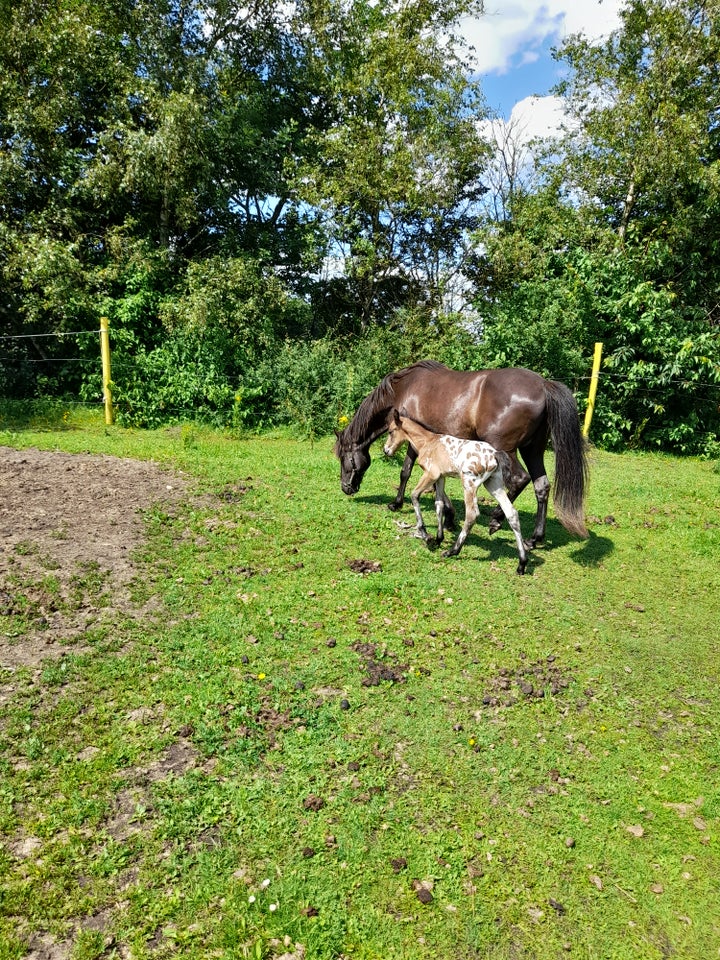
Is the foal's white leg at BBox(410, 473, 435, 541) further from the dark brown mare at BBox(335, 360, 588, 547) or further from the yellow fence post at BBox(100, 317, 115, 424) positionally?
the yellow fence post at BBox(100, 317, 115, 424)

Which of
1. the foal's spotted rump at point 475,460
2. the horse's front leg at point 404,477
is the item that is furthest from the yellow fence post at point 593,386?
the foal's spotted rump at point 475,460

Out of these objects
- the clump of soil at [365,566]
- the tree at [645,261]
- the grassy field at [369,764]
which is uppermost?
the tree at [645,261]

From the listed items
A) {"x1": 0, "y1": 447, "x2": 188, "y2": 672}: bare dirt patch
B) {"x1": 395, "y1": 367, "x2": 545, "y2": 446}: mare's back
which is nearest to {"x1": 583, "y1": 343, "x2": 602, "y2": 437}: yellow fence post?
{"x1": 395, "y1": 367, "x2": 545, "y2": 446}: mare's back

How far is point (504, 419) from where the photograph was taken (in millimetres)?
6285

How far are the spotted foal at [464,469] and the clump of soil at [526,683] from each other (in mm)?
1585

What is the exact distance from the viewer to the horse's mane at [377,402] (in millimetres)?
7219

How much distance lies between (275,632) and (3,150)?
12.8 metres

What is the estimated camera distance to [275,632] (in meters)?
4.57

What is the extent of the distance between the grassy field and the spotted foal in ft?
1.52

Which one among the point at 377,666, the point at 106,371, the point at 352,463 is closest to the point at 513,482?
the point at 352,463

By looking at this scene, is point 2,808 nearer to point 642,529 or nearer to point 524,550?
point 524,550

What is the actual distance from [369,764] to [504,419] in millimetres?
3987

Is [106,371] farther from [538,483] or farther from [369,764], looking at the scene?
[369,764]

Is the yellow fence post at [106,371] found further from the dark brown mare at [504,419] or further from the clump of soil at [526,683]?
the clump of soil at [526,683]
